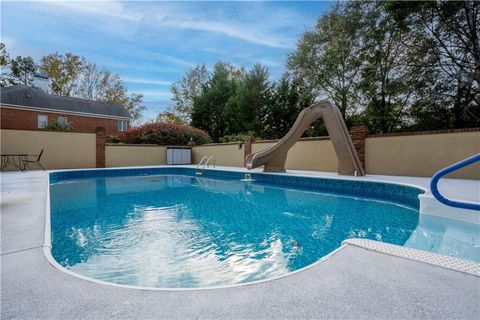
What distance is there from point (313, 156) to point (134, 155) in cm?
1019

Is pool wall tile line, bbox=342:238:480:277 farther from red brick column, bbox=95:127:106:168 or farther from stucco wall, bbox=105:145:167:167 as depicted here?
stucco wall, bbox=105:145:167:167

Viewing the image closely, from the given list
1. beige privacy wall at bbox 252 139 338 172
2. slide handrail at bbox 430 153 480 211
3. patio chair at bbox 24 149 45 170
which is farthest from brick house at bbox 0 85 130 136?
slide handrail at bbox 430 153 480 211

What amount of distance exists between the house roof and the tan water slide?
60.3 ft

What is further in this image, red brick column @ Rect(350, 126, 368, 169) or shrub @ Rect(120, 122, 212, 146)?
shrub @ Rect(120, 122, 212, 146)

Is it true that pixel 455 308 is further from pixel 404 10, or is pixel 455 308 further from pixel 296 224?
pixel 404 10

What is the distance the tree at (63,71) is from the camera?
25.5 m

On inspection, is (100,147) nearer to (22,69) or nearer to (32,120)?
(32,120)

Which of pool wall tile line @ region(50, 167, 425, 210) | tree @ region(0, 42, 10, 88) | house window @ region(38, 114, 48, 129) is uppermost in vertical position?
tree @ region(0, 42, 10, 88)

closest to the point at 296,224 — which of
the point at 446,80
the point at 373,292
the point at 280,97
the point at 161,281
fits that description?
the point at 161,281

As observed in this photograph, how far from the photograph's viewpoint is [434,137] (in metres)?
8.42

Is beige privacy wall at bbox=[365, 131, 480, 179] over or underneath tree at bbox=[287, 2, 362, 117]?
underneath

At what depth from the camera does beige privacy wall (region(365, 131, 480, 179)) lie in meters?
7.78

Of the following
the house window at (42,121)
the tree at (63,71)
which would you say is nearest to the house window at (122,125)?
the house window at (42,121)

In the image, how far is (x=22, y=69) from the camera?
25.2 meters
